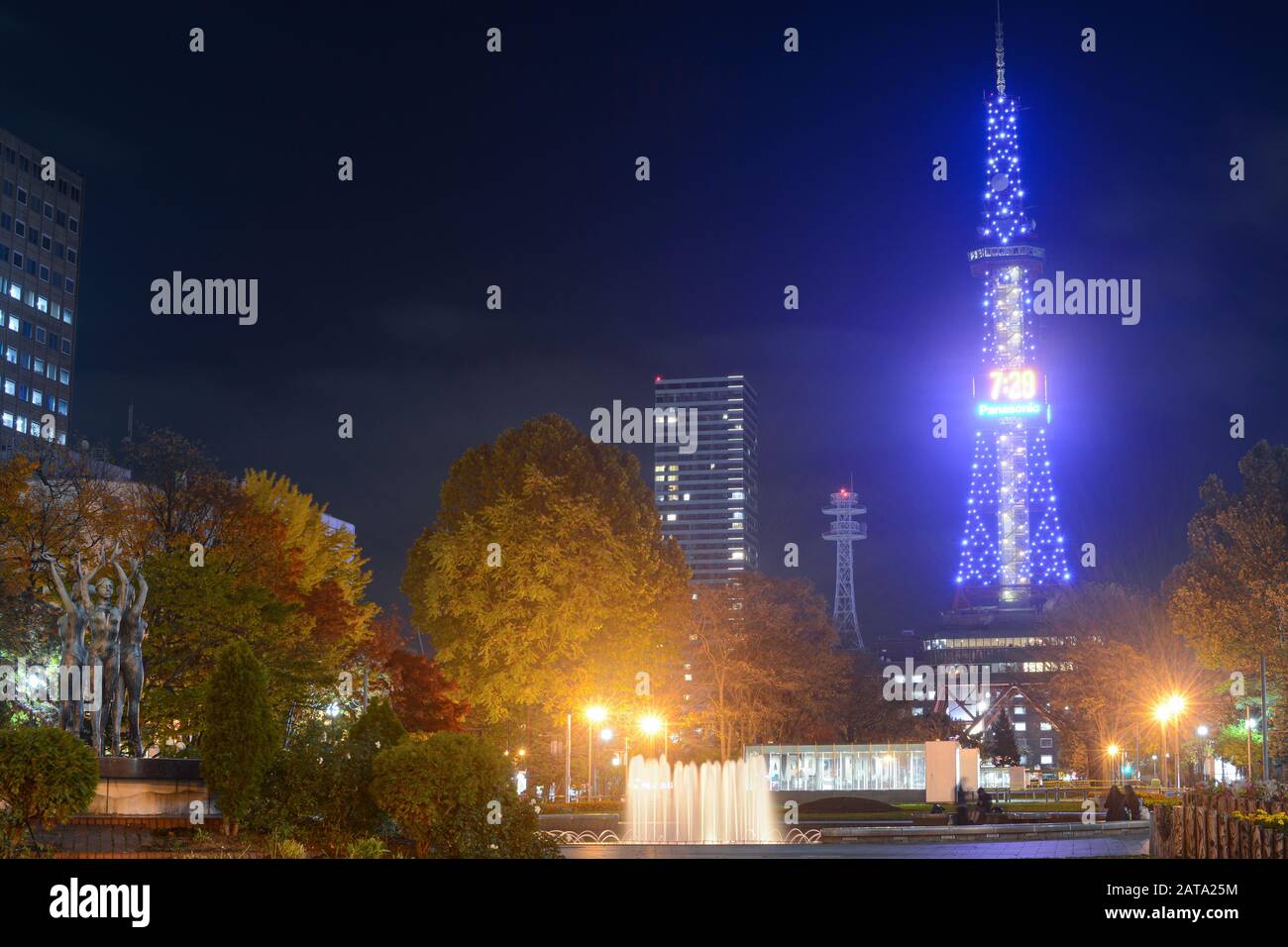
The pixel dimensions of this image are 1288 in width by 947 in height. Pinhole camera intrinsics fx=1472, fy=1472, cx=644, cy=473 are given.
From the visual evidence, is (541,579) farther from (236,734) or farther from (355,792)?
(355,792)

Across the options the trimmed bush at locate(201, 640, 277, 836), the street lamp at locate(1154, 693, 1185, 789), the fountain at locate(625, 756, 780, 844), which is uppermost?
the trimmed bush at locate(201, 640, 277, 836)

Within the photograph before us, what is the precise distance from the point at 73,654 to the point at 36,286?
138 m

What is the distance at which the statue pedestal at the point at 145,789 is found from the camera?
97.5 feet

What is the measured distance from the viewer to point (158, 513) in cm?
5691

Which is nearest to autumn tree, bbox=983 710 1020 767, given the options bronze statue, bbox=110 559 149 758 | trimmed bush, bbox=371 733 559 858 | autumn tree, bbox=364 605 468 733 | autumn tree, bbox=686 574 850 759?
autumn tree, bbox=686 574 850 759

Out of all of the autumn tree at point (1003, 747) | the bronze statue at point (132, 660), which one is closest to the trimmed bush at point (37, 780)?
the bronze statue at point (132, 660)

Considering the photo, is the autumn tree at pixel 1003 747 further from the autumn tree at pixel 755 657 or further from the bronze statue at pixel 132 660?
the bronze statue at pixel 132 660

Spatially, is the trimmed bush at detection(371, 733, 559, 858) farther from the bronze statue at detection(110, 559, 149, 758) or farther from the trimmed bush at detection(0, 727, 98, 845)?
the bronze statue at detection(110, 559, 149, 758)

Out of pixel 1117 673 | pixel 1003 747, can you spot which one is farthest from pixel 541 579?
pixel 1003 747

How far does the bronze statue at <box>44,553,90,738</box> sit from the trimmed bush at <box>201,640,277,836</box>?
13.5ft

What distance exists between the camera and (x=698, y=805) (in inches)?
2013

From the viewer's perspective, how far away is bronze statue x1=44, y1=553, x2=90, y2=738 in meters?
30.8

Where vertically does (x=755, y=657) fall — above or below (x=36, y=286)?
below
